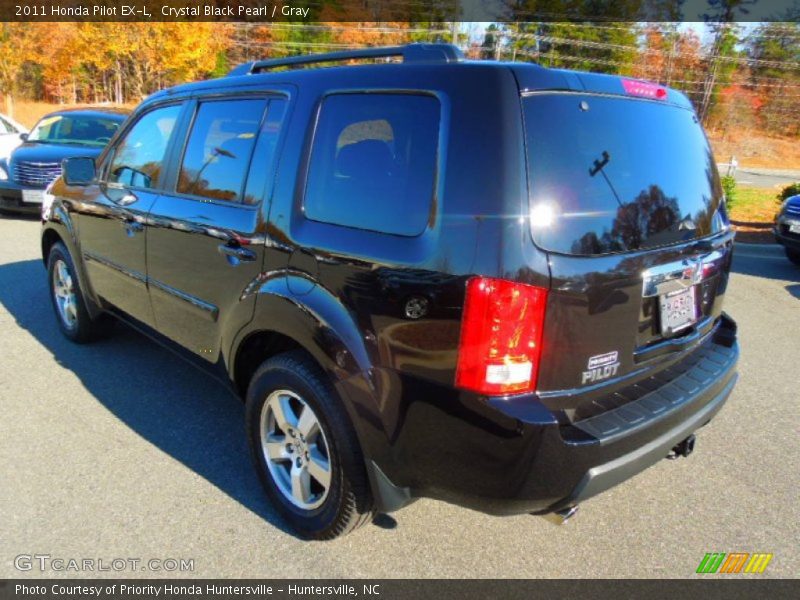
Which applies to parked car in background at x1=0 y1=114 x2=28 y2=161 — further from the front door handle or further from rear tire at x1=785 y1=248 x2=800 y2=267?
rear tire at x1=785 y1=248 x2=800 y2=267

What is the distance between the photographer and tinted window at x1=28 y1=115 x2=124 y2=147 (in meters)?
10.4

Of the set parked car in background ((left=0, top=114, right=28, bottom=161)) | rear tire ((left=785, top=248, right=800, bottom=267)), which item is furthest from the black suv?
parked car in background ((left=0, top=114, right=28, bottom=161))

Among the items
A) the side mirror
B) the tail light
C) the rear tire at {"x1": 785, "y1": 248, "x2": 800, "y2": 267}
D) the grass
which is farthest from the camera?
the grass

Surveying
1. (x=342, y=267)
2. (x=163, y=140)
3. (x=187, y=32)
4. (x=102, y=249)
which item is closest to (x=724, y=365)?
(x=342, y=267)

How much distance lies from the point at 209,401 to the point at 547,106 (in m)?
2.78

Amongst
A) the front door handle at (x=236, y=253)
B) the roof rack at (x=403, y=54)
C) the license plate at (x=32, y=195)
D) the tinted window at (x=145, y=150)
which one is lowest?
the license plate at (x=32, y=195)

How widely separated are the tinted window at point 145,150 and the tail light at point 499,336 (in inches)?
92.4

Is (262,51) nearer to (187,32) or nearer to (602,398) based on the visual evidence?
(187,32)

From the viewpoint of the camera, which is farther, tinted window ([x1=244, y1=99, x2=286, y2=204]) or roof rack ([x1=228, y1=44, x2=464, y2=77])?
tinted window ([x1=244, y1=99, x2=286, y2=204])

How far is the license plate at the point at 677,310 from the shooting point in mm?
2176

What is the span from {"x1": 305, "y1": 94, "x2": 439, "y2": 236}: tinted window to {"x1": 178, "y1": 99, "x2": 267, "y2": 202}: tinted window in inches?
19.9

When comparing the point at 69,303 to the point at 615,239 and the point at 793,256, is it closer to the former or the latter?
the point at 615,239

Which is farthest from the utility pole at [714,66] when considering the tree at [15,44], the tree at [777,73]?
A: the tree at [15,44]

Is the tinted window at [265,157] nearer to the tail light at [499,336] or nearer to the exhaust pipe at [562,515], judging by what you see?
the tail light at [499,336]
